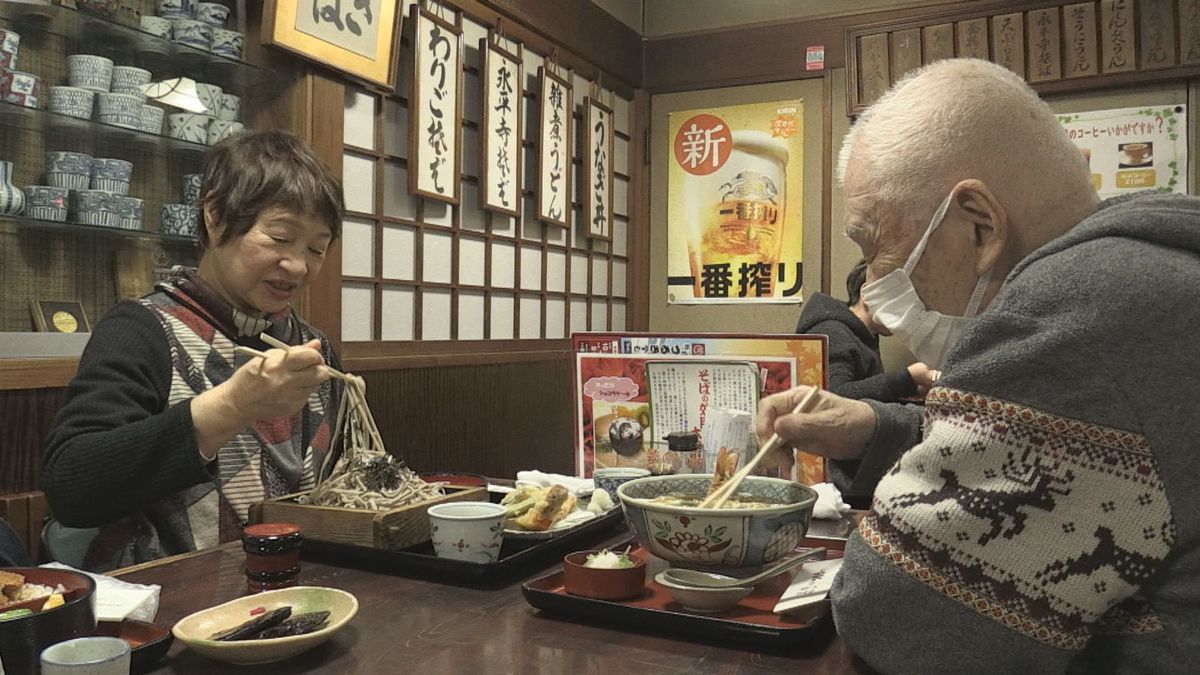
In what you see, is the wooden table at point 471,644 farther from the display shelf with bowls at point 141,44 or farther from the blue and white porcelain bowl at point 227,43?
the blue and white porcelain bowl at point 227,43

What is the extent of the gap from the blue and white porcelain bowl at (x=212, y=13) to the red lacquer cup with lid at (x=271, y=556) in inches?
80.0

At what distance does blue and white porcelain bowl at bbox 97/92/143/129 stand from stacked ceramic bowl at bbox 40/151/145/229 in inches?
4.5

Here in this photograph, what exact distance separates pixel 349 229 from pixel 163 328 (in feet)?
5.08

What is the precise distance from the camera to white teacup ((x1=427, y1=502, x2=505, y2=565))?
1.32 metres

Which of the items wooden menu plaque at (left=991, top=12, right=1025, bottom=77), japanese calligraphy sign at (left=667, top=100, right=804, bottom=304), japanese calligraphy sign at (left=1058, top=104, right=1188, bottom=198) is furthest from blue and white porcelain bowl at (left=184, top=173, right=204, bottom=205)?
japanese calligraphy sign at (left=1058, top=104, right=1188, bottom=198)

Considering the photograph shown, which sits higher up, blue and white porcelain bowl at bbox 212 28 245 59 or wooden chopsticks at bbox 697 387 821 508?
blue and white porcelain bowl at bbox 212 28 245 59

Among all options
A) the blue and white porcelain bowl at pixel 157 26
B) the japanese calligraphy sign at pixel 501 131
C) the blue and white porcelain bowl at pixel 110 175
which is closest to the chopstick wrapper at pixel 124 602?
the blue and white porcelain bowl at pixel 110 175

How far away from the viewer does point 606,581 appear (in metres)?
1.17

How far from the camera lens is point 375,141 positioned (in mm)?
3342

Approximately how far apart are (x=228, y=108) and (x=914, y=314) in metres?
2.38

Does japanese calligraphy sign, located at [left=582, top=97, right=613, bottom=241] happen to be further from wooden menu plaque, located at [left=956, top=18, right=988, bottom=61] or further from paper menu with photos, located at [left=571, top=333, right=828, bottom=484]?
paper menu with photos, located at [left=571, top=333, right=828, bottom=484]

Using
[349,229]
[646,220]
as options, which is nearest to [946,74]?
[349,229]

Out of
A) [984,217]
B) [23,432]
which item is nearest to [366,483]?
[984,217]

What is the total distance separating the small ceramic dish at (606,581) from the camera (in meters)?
1.17
